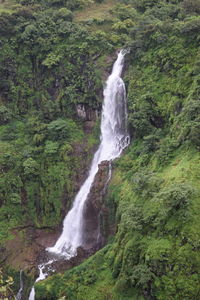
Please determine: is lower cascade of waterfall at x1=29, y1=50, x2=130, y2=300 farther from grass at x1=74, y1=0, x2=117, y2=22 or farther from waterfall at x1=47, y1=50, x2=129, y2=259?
grass at x1=74, y1=0, x2=117, y2=22

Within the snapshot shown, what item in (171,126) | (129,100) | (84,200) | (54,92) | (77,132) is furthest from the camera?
(54,92)

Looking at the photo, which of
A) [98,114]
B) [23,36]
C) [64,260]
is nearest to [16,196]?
[64,260]

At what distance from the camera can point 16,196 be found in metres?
23.4

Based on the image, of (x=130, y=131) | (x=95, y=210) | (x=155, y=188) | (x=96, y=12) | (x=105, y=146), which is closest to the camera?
(x=155, y=188)

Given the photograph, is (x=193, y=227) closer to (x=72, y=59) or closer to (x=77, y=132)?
(x=77, y=132)

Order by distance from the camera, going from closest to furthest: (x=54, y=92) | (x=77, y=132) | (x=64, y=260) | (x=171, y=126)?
1. (x=64, y=260)
2. (x=171, y=126)
3. (x=77, y=132)
4. (x=54, y=92)

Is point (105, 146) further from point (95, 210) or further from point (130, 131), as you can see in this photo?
point (95, 210)

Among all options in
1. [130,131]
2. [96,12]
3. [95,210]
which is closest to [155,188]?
[95,210]

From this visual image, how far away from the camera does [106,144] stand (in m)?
24.9

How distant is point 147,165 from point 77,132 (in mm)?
8582

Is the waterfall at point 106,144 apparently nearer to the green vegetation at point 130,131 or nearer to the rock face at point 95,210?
the rock face at point 95,210

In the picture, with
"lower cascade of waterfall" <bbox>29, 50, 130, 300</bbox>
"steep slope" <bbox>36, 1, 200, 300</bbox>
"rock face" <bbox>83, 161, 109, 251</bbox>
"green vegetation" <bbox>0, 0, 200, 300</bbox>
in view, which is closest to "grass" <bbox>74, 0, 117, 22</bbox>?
"green vegetation" <bbox>0, 0, 200, 300</bbox>

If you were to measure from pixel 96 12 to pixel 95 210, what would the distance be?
79.5 feet

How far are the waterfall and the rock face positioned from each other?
1.54ft
